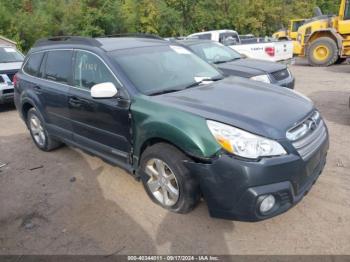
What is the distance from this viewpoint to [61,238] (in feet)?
10.7

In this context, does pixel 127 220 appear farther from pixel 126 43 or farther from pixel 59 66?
pixel 59 66

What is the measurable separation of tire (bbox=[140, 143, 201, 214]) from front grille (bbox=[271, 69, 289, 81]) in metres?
4.22

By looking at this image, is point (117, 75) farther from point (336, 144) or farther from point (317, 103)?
point (317, 103)

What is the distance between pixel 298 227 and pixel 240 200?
77 cm

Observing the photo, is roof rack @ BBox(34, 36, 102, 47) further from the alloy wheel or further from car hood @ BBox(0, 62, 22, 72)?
car hood @ BBox(0, 62, 22, 72)

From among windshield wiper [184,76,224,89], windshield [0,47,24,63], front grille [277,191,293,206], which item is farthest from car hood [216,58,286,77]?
windshield [0,47,24,63]

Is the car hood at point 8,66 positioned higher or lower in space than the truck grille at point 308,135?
lower

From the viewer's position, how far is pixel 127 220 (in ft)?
11.3

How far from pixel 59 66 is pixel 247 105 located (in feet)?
8.98

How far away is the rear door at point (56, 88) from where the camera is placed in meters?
4.38

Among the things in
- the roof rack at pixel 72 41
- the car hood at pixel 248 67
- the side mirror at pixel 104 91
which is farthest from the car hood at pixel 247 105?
the car hood at pixel 248 67

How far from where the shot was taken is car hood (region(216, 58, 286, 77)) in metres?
6.62

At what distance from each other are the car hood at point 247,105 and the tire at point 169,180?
0.46 m

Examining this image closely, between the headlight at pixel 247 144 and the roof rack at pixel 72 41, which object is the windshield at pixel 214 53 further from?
the headlight at pixel 247 144
